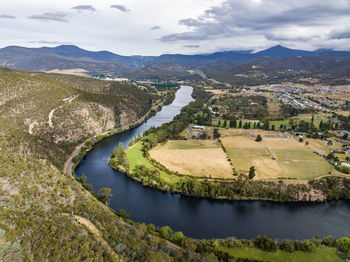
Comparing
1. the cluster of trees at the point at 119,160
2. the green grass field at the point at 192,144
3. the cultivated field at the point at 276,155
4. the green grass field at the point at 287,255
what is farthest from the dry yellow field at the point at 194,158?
the green grass field at the point at 287,255

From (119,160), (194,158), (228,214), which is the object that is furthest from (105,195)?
(194,158)

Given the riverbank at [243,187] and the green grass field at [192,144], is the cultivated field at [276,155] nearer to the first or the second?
the riverbank at [243,187]

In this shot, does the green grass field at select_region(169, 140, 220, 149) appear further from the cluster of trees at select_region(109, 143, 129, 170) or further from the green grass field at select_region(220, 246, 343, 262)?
the green grass field at select_region(220, 246, 343, 262)

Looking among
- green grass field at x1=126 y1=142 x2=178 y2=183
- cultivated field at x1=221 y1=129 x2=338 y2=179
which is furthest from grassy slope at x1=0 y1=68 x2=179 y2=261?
cultivated field at x1=221 y1=129 x2=338 y2=179

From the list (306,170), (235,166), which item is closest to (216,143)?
(235,166)

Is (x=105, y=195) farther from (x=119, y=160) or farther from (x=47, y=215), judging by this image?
(x=119, y=160)

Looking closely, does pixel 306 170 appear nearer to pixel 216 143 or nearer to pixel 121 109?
pixel 216 143
